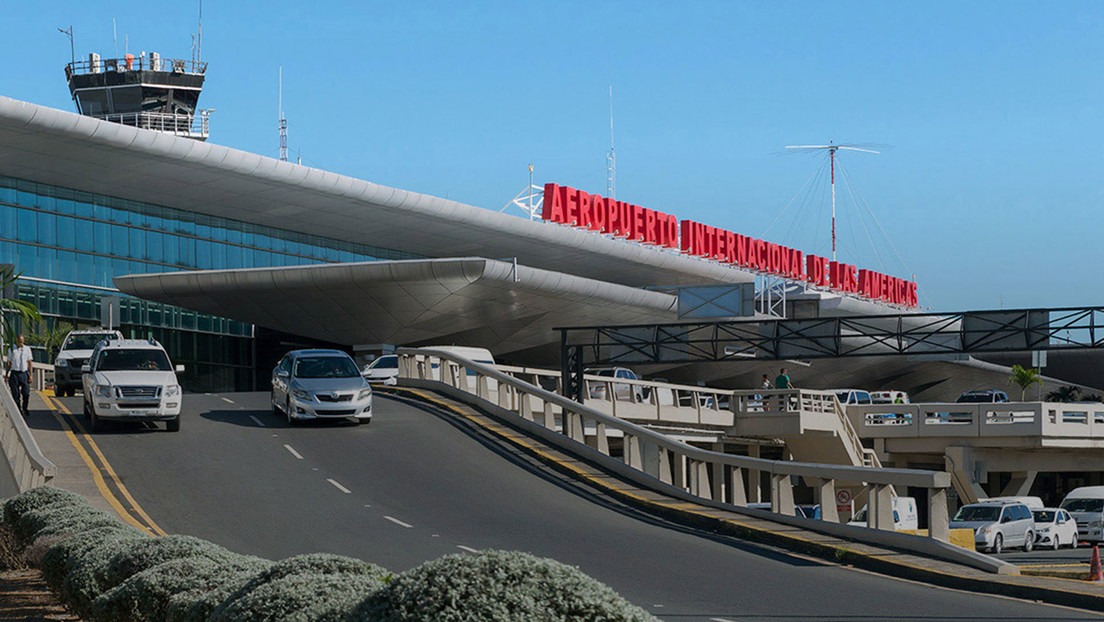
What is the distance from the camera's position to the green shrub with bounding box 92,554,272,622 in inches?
402

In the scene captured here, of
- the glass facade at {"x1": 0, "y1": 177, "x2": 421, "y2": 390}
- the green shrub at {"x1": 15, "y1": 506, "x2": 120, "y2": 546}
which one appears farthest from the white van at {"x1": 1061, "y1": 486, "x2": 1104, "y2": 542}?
the green shrub at {"x1": 15, "y1": 506, "x2": 120, "y2": 546}

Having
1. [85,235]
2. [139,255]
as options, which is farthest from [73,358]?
[139,255]

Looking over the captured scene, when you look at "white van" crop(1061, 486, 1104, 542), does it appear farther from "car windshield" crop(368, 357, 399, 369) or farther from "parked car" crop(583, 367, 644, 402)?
"car windshield" crop(368, 357, 399, 369)

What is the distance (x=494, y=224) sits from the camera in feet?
234

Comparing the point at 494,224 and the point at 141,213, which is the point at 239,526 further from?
the point at 494,224

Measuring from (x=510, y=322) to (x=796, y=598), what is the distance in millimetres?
57171

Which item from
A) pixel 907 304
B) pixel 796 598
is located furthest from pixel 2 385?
pixel 907 304

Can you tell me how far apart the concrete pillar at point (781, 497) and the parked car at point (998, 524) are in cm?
2014

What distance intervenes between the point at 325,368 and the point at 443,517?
13.1 m

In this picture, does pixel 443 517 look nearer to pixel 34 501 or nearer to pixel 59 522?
pixel 34 501

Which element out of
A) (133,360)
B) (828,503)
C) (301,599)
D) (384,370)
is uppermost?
(133,360)

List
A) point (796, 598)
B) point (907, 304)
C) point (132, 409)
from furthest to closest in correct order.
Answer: point (907, 304) < point (132, 409) < point (796, 598)

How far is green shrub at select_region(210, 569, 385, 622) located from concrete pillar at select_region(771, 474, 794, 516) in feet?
A: 47.9

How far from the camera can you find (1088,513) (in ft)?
160
